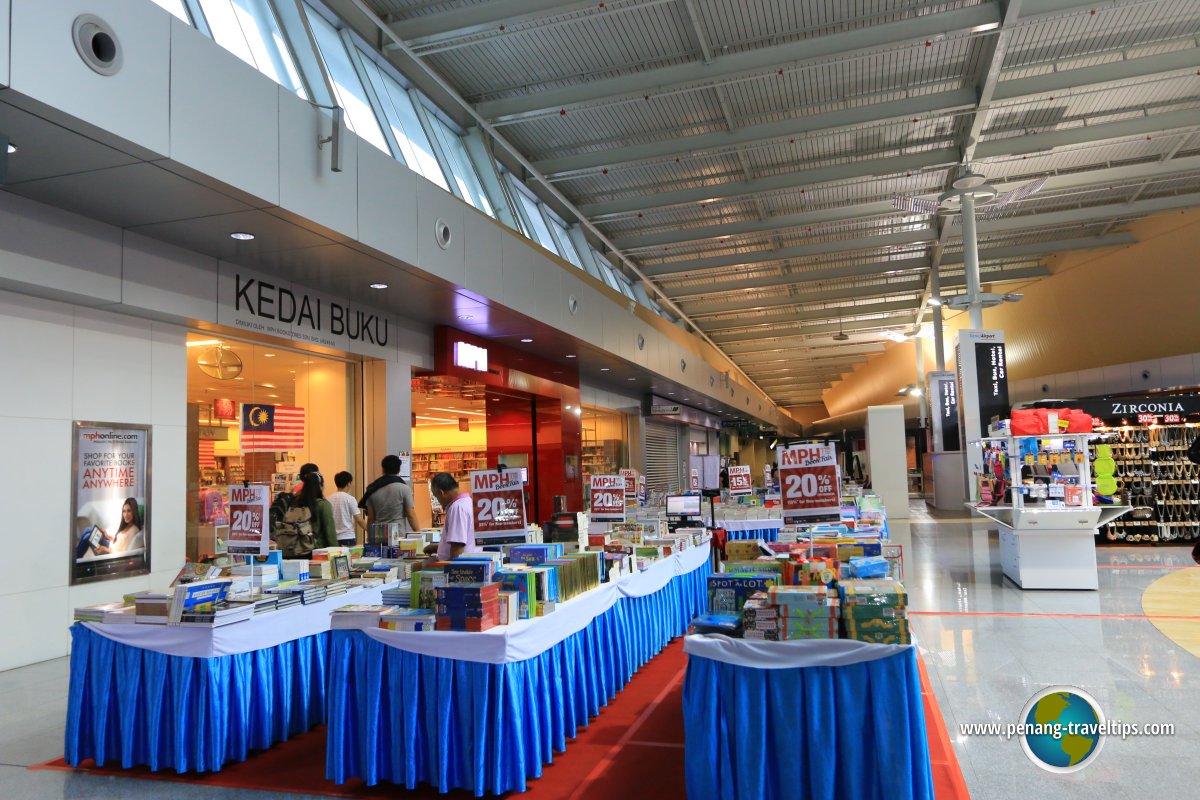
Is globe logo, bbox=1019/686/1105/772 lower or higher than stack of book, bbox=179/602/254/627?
lower

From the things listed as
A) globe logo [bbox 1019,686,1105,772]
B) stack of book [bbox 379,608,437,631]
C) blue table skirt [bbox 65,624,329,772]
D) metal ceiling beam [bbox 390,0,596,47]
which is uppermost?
metal ceiling beam [bbox 390,0,596,47]

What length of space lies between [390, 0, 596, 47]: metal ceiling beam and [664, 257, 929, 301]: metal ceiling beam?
1206 cm

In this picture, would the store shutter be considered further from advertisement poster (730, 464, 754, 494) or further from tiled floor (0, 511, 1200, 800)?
tiled floor (0, 511, 1200, 800)

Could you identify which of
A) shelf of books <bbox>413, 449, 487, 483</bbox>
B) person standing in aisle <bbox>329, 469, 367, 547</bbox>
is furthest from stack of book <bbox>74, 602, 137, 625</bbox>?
shelf of books <bbox>413, 449, 487, 483</bbox>

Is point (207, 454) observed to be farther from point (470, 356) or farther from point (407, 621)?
point (407, 621)

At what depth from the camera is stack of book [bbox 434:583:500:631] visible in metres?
3.71

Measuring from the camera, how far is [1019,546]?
28.5ft

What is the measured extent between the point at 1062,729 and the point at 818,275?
15.7 metres

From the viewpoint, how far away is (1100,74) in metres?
9.91

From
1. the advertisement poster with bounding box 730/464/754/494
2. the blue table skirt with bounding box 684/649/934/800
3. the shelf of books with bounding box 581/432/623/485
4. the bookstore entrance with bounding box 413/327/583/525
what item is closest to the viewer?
the blue table skirt with bounding box 684/649/934/800

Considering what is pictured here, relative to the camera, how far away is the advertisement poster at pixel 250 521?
17.6 ft

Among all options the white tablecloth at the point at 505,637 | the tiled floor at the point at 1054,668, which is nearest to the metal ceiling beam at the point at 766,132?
the tiled floor at the point at 1054,668

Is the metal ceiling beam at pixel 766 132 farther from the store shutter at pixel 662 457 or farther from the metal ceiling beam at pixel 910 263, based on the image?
the store shutter at pixel 662 457

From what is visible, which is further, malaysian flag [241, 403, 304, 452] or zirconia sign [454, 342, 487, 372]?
zirconia sign [454, 342, 487, 372]
